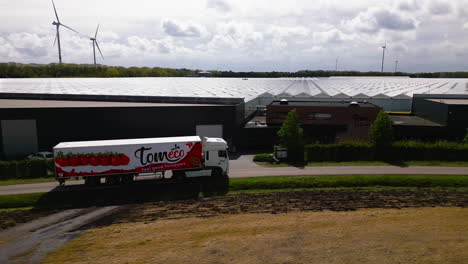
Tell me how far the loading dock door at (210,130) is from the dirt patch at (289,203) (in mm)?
16334

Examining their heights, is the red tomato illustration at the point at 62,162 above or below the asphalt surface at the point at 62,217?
above

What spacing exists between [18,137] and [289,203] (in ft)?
106

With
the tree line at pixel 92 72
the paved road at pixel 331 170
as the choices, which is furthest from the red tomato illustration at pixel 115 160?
the tree line at pixel 92 72

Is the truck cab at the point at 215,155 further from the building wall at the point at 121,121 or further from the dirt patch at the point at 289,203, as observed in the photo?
the building wall at the point at 121,121

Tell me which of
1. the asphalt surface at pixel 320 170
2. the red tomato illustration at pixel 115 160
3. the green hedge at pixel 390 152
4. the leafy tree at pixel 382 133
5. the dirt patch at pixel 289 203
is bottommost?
the dirt patch at pixel 289 203

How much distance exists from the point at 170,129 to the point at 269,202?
20175 mm

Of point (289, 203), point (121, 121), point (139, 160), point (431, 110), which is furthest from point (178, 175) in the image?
point (431, 110)

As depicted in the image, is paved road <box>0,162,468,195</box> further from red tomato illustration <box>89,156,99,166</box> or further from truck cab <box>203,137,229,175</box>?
red tomato illustration <box>89,156,99,166</box>

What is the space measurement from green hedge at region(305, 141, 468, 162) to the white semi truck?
12.0 meters

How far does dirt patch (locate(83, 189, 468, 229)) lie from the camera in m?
24.0

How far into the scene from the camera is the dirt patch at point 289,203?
2405 centimetres

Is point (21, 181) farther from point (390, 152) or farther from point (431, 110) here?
point (431, 110)

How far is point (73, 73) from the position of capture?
115000 millimetres

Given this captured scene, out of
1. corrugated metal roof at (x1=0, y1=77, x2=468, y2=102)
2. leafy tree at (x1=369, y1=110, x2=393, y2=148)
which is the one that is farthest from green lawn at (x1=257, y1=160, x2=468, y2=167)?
corrugated metal roof at (x1=0, y1=77, x2=468, y2=102)
